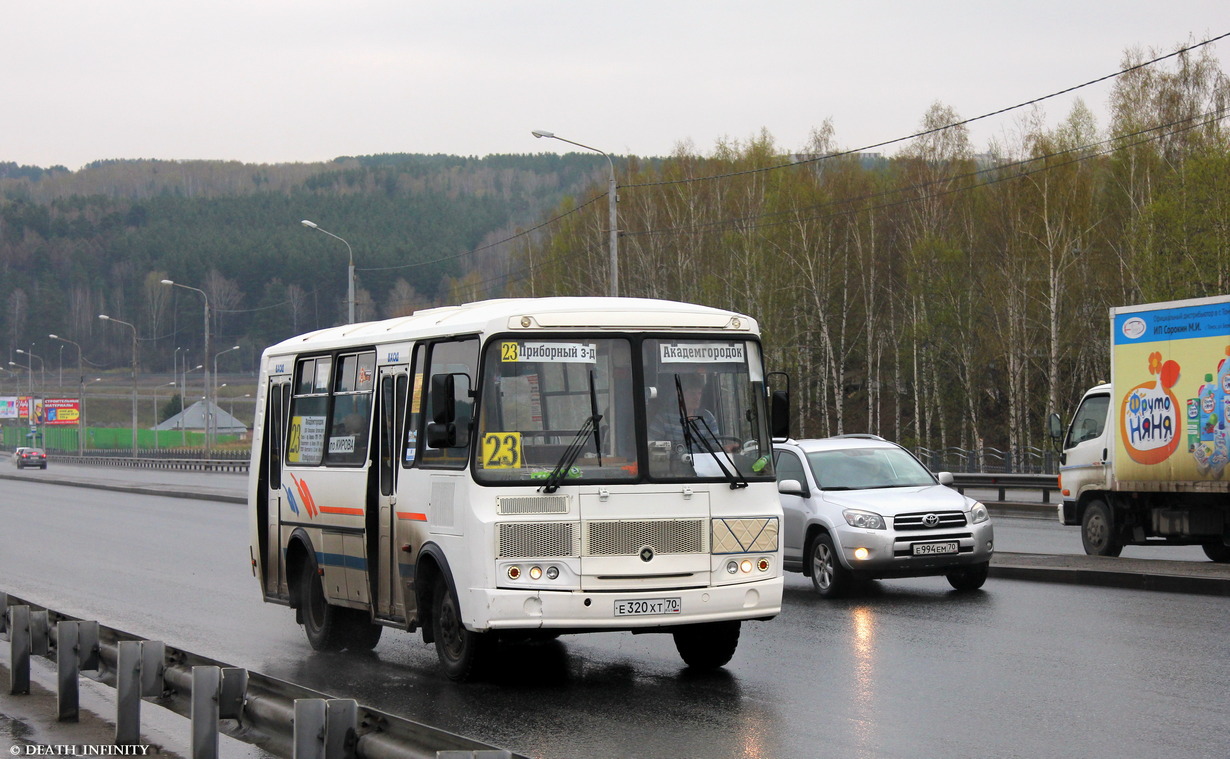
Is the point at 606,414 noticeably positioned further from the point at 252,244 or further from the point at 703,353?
the point at 252,244

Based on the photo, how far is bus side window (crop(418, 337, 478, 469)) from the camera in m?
9.46

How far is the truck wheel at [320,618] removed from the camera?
11.8 metres

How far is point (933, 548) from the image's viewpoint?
1432 cm

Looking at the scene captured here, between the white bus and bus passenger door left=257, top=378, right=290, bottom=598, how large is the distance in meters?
2.22

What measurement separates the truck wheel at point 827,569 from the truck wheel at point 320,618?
17.3ft

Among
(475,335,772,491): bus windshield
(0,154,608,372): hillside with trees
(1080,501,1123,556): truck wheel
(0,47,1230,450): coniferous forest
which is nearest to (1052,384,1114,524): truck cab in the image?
(1080,501,1123,556): truck wheel

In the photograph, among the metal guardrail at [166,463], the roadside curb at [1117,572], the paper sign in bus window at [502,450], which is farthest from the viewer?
the metal guardrail at [166,463]

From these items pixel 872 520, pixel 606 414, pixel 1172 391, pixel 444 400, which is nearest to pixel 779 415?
pixel 606 414

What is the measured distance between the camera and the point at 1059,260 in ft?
180

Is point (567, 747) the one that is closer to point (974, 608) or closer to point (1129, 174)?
point (974, 608)

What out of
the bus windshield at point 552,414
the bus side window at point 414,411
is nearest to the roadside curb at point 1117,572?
the bus windshield at point 552,414

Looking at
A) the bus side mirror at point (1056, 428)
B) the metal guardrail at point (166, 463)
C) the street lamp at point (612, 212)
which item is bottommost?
the metal guardrail at point (166, 463)

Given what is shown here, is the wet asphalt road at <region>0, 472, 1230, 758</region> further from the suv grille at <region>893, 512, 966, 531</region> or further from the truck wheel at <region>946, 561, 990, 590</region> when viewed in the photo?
the suv grille at <region>893, 512, 966, 531</region>

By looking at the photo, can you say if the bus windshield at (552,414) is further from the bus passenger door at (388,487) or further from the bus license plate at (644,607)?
the bus passenger door at (388,487)
